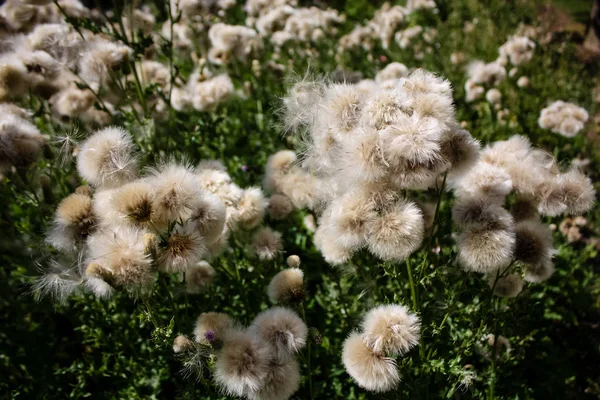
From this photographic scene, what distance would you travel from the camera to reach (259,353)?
6.34 ft

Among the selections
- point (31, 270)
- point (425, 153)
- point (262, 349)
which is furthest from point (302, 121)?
point (31, 270)

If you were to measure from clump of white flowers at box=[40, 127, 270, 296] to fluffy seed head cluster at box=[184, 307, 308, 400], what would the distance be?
1.10 feet

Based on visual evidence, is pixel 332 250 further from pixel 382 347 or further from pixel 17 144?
pixel 17 144

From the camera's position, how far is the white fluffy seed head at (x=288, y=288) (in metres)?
2.24

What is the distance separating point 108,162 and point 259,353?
3.57 ft

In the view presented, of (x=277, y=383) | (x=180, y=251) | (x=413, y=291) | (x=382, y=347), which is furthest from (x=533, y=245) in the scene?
(x=180, y=251)

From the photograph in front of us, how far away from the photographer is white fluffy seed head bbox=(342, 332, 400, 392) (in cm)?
192

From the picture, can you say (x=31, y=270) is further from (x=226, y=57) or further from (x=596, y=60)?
(x=596, y=60)

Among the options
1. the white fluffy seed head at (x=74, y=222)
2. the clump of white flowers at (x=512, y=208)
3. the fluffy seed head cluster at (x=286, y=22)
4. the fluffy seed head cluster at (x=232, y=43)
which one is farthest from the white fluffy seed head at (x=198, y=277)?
the fluffy seed head cluster at (x=286, y=22)

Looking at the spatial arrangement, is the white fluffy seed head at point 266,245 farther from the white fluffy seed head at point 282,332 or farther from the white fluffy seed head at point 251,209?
the white fluffy seed head at point 282,332

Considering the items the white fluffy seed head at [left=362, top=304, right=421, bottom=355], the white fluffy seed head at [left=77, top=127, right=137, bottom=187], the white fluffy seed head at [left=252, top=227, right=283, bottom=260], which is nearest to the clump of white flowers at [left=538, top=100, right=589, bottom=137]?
the white fluffy seed head at [left=252, top=227, right=283, bottom=260]

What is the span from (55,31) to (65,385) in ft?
8.97

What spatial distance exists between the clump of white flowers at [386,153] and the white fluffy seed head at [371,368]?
1.33 feet

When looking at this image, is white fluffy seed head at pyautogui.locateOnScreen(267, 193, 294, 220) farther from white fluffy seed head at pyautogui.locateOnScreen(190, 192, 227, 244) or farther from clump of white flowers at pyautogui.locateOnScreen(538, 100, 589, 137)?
clump of white flowers at pyautogui.locateOnScreen(538, 100, 589, 137)
